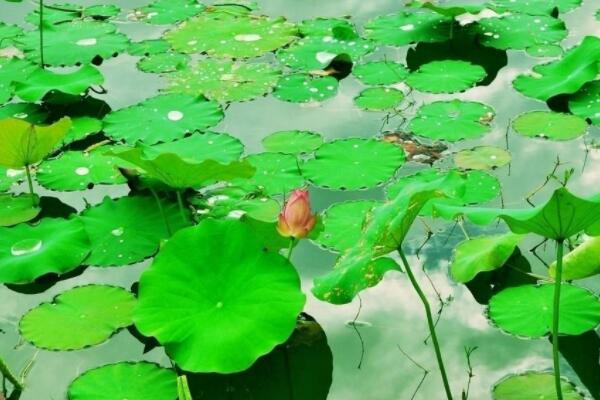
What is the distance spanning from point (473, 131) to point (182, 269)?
1.29 metres

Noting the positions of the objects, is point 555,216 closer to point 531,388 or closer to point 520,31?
point 531,388

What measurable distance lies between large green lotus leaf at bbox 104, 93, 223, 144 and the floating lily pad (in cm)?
13

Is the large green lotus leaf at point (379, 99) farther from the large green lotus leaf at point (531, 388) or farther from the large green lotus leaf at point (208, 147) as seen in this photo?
the large green lotus leaf at point (531, 388)

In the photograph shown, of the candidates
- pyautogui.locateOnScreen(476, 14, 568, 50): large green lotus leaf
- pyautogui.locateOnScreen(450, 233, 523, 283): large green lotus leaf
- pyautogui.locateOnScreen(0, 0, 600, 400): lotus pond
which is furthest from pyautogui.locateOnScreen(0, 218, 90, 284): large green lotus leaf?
pyautogui.locateOnScreen(476, 14, 568, 50): large green lotus leaf

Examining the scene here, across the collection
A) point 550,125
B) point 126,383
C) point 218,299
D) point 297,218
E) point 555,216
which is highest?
point 555,216

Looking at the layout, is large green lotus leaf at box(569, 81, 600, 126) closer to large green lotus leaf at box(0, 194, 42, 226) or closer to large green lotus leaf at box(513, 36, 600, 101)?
large green lotus leaf at box(513, 36, 600, 101)

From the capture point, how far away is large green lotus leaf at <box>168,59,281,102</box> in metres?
3.25

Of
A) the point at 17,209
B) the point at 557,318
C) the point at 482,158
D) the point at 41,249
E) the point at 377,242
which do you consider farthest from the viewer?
the point at 482,158

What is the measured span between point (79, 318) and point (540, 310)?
3.43 ft

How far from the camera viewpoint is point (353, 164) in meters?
2.74

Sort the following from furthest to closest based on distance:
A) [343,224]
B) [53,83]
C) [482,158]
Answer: [53,83], [482,158], [343,224]

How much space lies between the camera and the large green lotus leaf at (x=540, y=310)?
2.00 meters

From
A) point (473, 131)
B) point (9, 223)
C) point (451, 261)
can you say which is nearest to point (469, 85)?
point (473, 131)

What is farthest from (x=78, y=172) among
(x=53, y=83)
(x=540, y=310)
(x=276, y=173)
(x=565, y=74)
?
(x=565, y=74)
